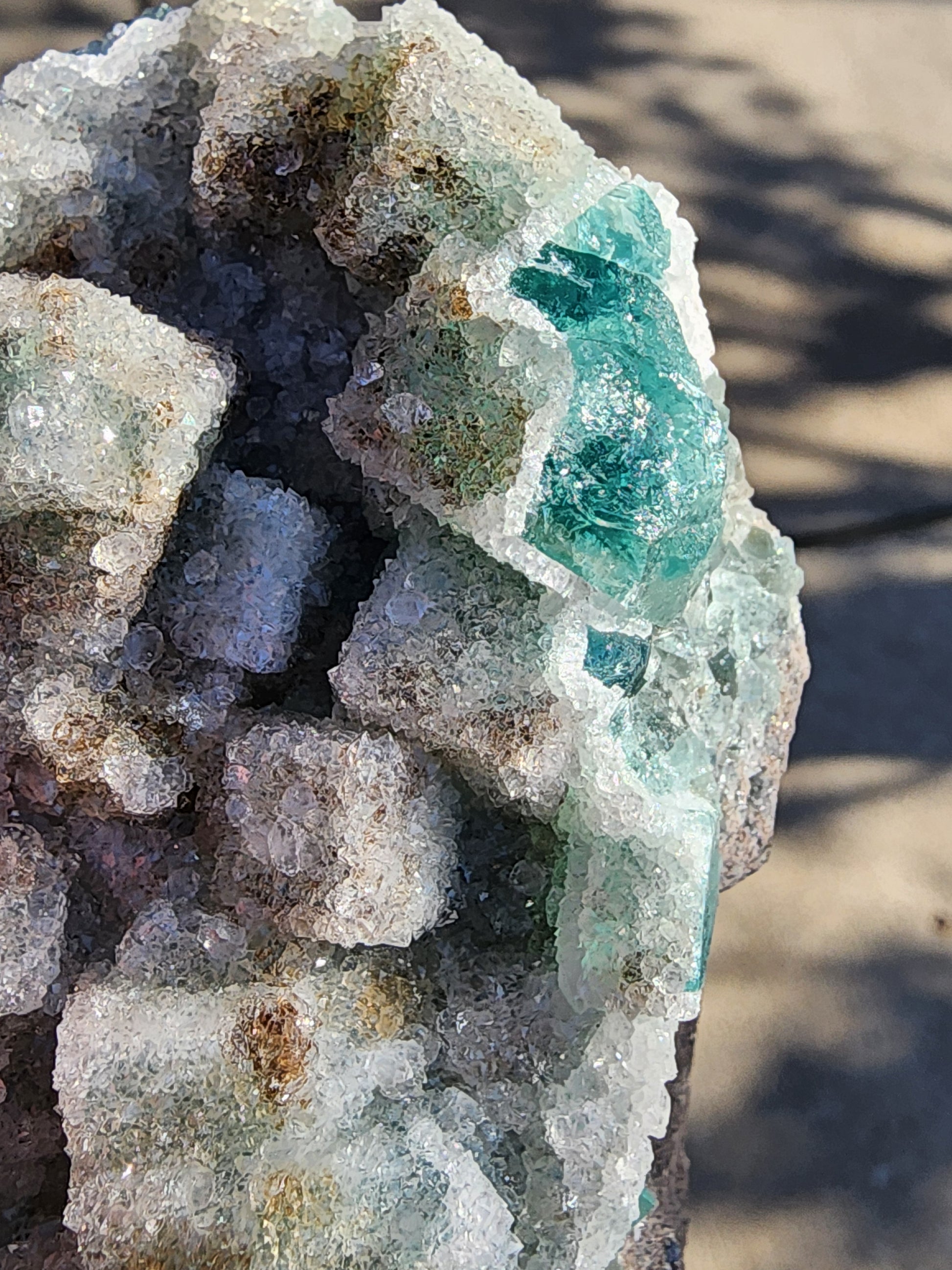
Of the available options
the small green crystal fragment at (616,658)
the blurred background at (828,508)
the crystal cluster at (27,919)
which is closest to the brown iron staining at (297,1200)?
the crystal cluster at (27,919)

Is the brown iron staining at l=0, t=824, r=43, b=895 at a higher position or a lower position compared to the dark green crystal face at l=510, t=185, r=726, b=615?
lower

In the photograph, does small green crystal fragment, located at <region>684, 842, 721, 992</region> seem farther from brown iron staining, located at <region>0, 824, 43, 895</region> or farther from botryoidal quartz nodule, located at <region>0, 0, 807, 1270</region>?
brown iron staining, located at <region>0, 824, 43, 895</region>

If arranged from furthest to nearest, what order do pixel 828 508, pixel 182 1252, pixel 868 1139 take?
pixel 828 508
pixel 868 1139
pixel 182 1252

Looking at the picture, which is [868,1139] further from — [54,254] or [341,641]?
[54,254]

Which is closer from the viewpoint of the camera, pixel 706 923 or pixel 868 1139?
pixel 706 923

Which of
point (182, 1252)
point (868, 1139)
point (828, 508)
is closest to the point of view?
point (182, 1252)

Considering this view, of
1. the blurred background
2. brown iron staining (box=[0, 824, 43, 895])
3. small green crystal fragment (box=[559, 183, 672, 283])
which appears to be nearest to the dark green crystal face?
small green crystal fragment (box=[559, 183, 672, 283])

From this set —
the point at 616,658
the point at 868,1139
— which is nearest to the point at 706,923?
the point at 616,658

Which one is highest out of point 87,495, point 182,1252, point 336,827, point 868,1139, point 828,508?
point 87,495
